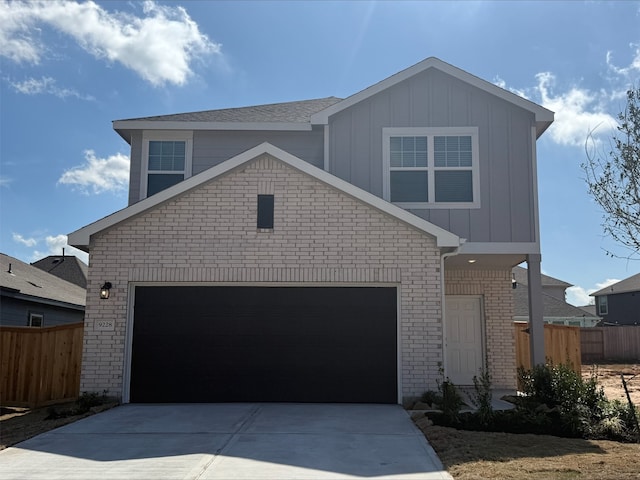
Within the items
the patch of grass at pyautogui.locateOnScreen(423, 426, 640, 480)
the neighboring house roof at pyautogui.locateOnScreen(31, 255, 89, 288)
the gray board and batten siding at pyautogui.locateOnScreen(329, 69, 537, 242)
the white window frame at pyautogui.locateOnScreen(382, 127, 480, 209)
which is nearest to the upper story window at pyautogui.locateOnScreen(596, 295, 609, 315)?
the gray board and batten siding at pyautogui.locateOnScreen(329, 69, 537, 242)

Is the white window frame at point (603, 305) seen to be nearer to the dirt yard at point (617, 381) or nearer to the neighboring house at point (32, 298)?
the dirt yard at point (617, 381)

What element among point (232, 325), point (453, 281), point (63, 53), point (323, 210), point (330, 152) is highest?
point (63, 53)

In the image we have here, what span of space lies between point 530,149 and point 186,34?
7.90 m

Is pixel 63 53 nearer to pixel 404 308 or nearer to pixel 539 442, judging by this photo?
pixel 404 308

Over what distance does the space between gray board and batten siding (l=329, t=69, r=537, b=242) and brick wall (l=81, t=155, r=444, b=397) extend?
5.94 ft

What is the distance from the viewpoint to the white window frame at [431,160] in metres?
13.1

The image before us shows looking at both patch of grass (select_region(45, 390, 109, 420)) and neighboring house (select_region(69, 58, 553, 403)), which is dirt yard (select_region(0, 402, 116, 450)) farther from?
neighboring house (select_region(69, 58, 553, 403))

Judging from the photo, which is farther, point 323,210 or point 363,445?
point 323,210

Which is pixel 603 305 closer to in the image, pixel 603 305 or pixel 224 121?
pixel 603 305

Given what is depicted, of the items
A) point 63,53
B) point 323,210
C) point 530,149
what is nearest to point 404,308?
point 323,210

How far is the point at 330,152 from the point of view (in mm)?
13359

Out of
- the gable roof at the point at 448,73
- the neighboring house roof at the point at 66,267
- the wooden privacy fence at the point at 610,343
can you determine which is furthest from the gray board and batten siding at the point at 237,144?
the wooden privacy fence at the point at 610,343

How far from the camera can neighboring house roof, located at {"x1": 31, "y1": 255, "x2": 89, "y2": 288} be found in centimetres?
2945

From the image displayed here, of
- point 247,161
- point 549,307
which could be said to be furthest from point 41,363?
point 549,307
